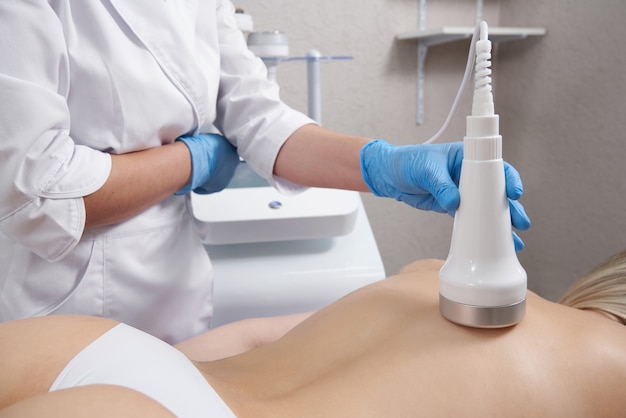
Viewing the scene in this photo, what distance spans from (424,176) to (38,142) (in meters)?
0.55

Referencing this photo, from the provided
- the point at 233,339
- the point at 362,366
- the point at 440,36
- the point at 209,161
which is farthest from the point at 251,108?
the point at 440,36

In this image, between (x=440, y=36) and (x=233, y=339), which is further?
(x=440, y=36)

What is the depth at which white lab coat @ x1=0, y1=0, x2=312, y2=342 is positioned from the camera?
76 centimetres

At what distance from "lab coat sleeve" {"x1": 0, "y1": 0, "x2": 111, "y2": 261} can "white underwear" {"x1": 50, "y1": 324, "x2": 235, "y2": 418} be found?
26 cm

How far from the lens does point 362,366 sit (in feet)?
2.31

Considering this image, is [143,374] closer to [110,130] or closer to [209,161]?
[110,130]

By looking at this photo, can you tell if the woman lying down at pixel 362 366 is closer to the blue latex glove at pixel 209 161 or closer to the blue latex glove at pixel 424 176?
the blue latex glove at pixel 424 176

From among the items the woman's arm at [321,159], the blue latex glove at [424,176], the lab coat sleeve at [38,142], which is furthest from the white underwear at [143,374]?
the woman's arm at [321,159]

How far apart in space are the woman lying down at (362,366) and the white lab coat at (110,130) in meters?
0.24

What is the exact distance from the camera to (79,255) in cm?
92

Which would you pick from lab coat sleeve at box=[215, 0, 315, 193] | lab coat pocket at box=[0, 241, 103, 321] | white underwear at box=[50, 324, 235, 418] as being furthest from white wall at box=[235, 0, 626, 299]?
white underwear at box=[50, 324, 235, 418]

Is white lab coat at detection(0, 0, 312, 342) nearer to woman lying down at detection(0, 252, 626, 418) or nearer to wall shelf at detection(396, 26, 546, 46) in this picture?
woman lying down at detection(0, 252, 626, 418)

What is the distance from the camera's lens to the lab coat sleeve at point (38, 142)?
75cm

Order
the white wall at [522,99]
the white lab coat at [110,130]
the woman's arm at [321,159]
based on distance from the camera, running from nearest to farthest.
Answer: the white lab coat at [110,130]
the woman's arm at [321,159]
the white wall at [522,99]
